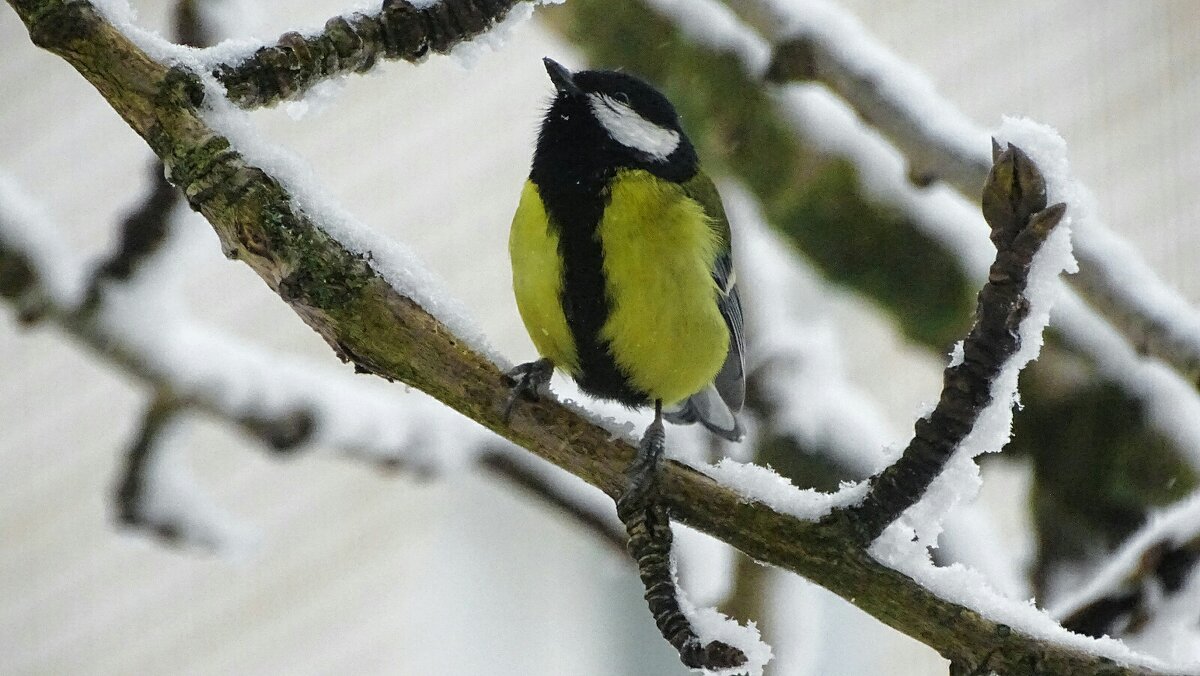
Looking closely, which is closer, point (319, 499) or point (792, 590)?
point (792, 590)

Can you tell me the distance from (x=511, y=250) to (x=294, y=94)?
321mm

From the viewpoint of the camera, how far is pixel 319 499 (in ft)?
8.14

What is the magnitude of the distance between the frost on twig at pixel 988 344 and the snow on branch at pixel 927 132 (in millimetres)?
618

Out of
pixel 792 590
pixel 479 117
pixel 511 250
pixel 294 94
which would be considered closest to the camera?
pixel 294 94

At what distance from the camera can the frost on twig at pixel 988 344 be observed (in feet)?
1.74

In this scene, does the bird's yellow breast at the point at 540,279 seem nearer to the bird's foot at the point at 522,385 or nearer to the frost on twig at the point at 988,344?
the bird's foot at the point at 522,385

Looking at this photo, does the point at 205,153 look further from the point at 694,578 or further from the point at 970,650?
the point at 694,578

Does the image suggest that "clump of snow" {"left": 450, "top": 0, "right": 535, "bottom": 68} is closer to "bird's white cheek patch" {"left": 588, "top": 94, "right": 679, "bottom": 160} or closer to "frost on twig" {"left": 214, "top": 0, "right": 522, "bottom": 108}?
"frost on twig" {"left": 214, "top": 0, "right": 522, "bottom": 108}

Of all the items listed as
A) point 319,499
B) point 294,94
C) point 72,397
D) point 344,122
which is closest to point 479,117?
point 344,122

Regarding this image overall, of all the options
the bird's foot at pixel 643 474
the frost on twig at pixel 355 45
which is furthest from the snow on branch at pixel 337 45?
the bird's foot at pixel 643 474

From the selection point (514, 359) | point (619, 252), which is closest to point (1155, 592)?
point (619, 252)

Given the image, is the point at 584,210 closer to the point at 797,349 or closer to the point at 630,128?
the point at 630,128

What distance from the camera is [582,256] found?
1.01 m

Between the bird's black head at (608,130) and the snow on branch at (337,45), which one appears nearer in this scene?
the snow on branch at (337,45)
